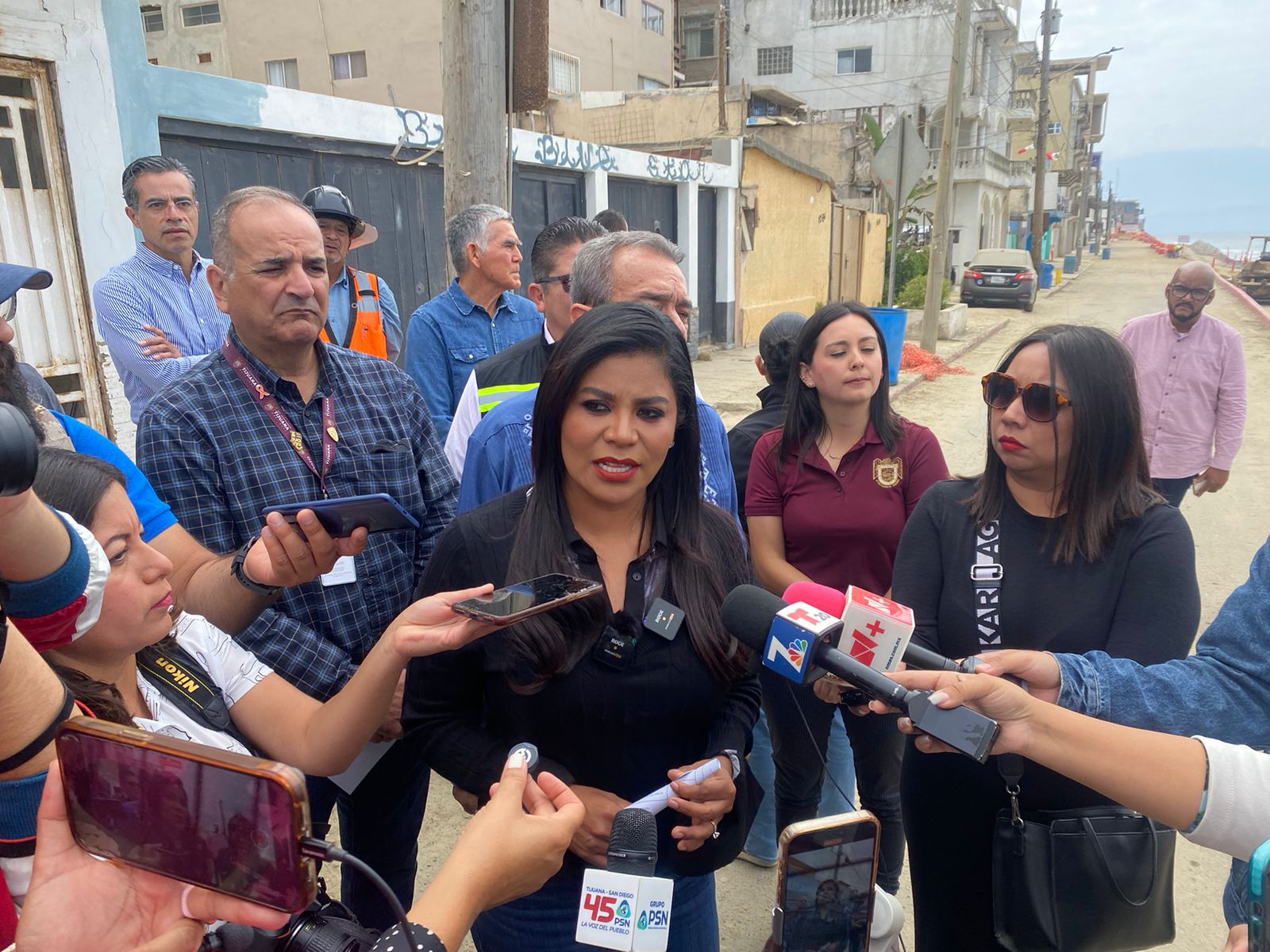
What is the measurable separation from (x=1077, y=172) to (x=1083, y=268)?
15.9m

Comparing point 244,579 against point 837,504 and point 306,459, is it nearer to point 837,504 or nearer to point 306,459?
point 306,459

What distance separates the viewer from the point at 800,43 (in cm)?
3688

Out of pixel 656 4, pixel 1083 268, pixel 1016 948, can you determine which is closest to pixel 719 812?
pixel 1016 948

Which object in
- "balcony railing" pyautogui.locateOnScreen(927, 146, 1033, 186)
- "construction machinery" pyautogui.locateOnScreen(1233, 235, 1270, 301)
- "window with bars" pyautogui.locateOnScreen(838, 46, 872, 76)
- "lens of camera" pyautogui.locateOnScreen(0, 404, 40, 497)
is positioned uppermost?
"window with bars" pyautogui.locateOnScreen(838, 46, 872, 76)

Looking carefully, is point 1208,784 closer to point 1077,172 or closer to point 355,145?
point 355,145

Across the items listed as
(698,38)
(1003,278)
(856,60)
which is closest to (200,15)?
(698,38)

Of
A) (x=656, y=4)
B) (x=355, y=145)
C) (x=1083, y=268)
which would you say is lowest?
(x=1083, y=268)

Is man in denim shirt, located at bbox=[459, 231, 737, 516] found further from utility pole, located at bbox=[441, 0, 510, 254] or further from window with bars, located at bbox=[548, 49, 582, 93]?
window with bars, located at bbox=[548, 49, 582, 93]

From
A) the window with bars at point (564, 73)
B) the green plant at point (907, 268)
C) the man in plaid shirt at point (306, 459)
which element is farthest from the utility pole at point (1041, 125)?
the man in plaid shirt at point (306, 459)

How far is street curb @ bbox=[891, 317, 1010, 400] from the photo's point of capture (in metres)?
11.4

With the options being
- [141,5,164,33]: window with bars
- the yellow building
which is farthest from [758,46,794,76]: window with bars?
[141,5,164,33]: window with bars

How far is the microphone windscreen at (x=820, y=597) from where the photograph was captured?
1683 millimetres

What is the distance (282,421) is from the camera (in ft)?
7.48

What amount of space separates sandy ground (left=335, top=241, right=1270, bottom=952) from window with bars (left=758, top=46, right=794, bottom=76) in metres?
18.9
